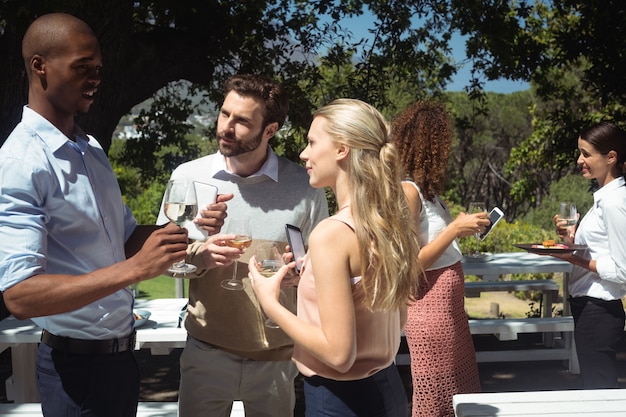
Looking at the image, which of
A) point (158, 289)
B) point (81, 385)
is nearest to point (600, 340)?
point (81, 385)

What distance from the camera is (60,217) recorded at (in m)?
2.27

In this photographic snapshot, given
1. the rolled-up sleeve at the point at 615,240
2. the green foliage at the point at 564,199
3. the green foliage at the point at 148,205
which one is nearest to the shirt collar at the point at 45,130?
the rolled-up sleeve at the point at 615,240

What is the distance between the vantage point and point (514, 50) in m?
8.95

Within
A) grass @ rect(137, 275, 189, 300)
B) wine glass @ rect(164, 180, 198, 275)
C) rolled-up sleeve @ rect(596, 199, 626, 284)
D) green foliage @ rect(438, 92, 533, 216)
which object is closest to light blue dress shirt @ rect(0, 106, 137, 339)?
wine glass @ rect(164, 180, 198, 275)

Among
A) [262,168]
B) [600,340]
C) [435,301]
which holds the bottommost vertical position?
[600,340]

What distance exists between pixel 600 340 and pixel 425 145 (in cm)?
148

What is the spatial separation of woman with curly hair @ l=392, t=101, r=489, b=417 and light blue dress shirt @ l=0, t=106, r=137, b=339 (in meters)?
1.87

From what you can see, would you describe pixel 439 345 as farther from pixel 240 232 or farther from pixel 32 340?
pixel 32 340

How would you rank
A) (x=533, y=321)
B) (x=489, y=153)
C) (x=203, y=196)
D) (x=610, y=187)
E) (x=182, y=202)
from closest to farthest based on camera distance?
(x=182, y=202) → (x=203, y=196) → (x=610, y=187) → (x=533, y=321) → (x=489, y=153)

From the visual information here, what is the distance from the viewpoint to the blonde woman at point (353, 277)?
225cm

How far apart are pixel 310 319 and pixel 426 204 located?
1730 millimetres

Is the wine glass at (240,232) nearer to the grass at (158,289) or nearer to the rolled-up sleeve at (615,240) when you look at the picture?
the rolled-up sleeve at (615,240)

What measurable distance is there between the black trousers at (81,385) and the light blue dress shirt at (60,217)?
0.25ft

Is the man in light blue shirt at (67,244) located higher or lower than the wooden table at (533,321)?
higher
